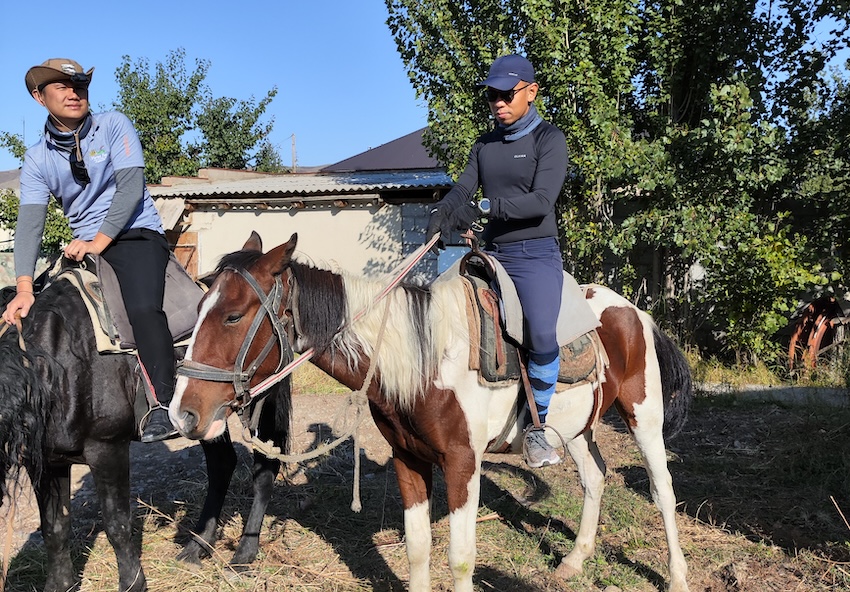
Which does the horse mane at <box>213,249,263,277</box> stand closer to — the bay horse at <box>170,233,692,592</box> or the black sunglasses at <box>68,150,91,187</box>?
the bay horse at <box>170,233,692,592</box>

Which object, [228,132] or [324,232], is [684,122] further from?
[228,132]

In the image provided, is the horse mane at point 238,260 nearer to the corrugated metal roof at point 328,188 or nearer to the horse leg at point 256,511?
A: the horse leg at point 256,511

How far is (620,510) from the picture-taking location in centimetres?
461

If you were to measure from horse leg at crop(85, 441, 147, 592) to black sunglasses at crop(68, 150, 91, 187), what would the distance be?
53.1 inches

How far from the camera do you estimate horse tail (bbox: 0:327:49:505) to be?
2.68 metres

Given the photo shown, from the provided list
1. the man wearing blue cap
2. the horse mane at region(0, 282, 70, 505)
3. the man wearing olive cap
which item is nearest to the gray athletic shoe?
the man wearing blue cap

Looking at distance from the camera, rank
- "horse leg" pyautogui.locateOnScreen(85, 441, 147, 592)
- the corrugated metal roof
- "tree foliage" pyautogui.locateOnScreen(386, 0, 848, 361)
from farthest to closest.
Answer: the corrugated metal roof < "tree foliage" pyautogui.locateOnScreen(386, 0, 848, 361) < "horse leg" pyautogui.locateOnScreen(85, 441, 147, 592)

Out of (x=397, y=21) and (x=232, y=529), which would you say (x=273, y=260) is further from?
(x=397, y=21)

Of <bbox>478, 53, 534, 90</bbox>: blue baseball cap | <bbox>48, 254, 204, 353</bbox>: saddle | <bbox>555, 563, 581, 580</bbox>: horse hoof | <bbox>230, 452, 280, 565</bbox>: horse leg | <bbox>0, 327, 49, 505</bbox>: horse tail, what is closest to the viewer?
<bbox>0, 327, 49, 505</bbox>: horse tail

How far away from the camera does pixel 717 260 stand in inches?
312

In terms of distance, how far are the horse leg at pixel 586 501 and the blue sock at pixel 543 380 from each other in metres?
1.04

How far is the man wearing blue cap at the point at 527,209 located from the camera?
9.48 ft

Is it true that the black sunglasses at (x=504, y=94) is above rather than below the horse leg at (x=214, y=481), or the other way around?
above

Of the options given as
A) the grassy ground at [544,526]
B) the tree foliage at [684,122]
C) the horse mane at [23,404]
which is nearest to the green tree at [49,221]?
the tree foliage at [684,122]
